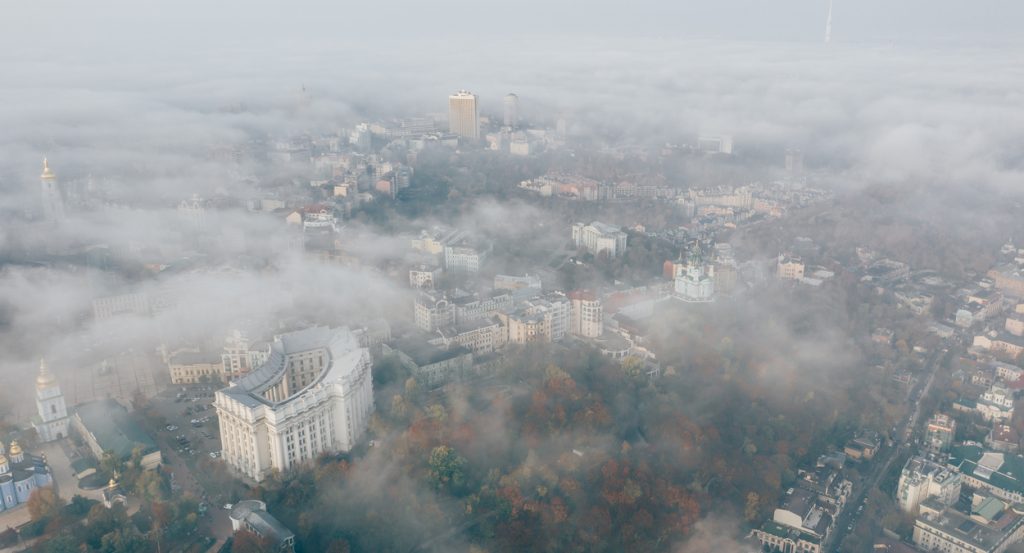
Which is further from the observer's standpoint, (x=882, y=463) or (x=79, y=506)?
(x=882, y=463)

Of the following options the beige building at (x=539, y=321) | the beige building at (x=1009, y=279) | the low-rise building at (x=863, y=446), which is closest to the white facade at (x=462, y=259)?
the beige building at (x=539, y=321)

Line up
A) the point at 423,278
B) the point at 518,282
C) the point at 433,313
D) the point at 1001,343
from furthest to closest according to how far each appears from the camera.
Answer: the point at 423,278, the point at 518,282, the point at 1001,343, the point at 433,313

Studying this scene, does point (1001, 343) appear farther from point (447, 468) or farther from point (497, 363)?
point (447, 468)

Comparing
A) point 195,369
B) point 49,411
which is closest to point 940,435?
Answer: point 195,369

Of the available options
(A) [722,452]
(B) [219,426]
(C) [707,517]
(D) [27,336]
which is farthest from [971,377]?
(D) [27,336]

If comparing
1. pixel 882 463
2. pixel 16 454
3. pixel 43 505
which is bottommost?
pixel 882 463

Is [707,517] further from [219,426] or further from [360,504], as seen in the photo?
[219,426]

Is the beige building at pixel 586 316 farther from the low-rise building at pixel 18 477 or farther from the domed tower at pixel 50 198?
the domed tower at pixel 50 198
